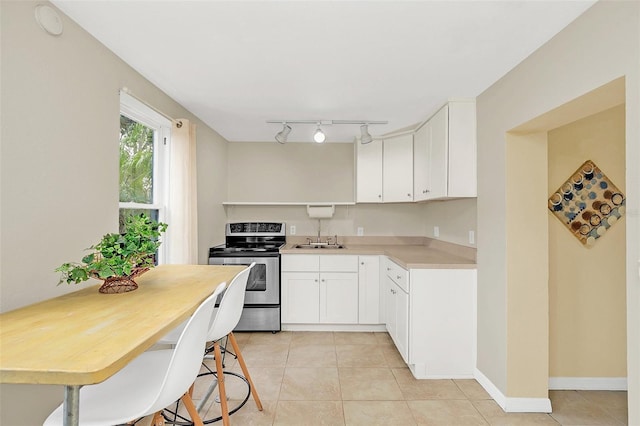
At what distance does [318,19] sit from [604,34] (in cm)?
128

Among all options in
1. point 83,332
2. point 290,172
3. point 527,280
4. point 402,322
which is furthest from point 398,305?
point 83,332

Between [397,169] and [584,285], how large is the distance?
1.96 meters

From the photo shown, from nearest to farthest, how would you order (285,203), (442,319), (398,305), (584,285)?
1. (584,285)
2. (442,319)
3. (398,305)
4. (285,203)

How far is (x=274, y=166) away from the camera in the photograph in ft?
13.9

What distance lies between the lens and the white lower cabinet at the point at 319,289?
11.7ft

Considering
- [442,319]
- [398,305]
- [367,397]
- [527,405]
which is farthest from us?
[398,305]

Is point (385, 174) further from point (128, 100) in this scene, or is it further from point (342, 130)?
point (128, 100)

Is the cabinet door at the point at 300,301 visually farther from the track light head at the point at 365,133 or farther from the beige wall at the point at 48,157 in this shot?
the beige wall at the point at 48,157

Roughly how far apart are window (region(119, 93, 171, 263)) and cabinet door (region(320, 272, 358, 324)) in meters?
1.66

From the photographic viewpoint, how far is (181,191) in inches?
106

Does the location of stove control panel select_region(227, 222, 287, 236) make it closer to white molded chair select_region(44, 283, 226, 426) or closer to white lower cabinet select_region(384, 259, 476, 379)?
white lower cabinet select_region(384, 259, 476, 379)

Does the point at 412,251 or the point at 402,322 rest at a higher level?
the point at 412,251

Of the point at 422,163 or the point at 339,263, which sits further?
the point at 339,263

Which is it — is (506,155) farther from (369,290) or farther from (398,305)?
(369,290)
